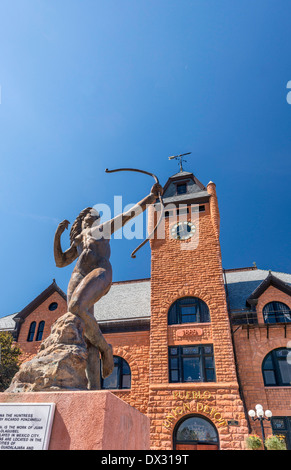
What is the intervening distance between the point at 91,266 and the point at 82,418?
230cm

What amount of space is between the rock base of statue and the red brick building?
12.8 metres

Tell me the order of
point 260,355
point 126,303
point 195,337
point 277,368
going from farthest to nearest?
point 126,303, point 195,337, point 260,355, point 277,368

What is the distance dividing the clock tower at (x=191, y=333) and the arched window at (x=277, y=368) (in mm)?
2061

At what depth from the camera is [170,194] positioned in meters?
23.7

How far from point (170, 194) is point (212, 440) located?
1581cm

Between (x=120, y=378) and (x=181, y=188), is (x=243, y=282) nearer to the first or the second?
(x=181, y=188)

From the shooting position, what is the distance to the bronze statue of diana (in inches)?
170

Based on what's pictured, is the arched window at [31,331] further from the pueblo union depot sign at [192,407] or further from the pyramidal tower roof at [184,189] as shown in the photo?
the pyramidal tower roof at [184,189]

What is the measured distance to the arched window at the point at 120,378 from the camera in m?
17.0

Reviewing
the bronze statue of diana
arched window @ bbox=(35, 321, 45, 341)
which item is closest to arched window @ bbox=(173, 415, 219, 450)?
arched window @ bbox=(35, 321, 45, 341)

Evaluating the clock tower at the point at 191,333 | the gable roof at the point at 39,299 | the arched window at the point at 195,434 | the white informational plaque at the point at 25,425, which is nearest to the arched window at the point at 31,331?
the gable roof at the point at 39,299

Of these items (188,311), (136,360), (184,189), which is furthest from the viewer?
(184,189)

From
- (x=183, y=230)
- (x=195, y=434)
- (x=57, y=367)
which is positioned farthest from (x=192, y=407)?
(x=57, y=367)

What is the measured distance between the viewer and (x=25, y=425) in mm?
3145
